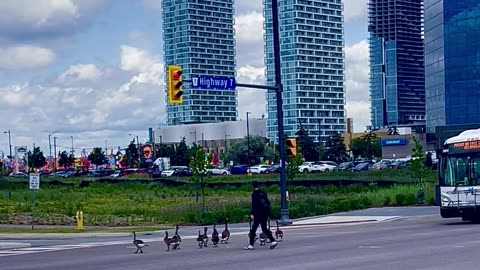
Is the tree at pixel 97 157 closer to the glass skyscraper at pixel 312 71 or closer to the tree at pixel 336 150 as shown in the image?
the glass skyscraper at pixel 312 71

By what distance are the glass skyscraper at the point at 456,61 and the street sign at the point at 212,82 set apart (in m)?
81.9

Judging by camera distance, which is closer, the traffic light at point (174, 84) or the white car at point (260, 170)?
the traffic light at point (174, 84)

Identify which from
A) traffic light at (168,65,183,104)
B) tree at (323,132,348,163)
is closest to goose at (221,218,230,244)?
traffic light at (168,65,183,104)

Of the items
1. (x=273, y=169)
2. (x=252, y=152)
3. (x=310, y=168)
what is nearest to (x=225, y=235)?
(x=273, y=169)

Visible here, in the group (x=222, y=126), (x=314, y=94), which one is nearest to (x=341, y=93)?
(x=314, y=94)

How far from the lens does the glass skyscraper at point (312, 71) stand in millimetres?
170888

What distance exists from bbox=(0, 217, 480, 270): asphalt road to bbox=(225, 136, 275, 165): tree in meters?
113

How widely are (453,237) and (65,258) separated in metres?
10.8

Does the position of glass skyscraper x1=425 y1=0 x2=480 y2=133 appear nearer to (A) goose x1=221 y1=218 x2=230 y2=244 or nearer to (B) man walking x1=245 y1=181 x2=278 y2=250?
(A) goose x1=221 y1=218 x2=230 y2=244

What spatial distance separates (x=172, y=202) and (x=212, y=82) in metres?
23.6

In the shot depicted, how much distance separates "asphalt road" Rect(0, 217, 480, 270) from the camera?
1980cm

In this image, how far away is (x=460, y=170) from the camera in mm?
32125

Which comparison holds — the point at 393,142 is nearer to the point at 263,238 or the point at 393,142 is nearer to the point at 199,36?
the point at 199,36

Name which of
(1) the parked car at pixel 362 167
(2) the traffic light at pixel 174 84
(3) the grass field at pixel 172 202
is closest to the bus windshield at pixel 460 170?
(2) the traffic light at pixel 174 84
